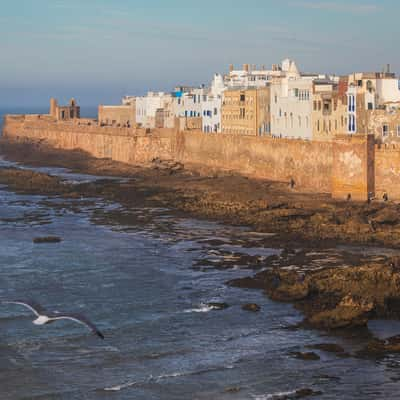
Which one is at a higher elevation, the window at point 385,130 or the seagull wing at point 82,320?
the window at point 385,130

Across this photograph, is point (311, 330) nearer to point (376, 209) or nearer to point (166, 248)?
point (166, 248)

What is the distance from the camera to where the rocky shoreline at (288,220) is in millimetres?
26078

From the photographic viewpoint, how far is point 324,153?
49.2m

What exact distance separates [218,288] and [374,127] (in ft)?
70.0

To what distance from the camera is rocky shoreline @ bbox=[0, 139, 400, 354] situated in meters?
26.1

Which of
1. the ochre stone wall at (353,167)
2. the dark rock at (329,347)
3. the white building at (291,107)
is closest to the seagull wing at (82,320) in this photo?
the dark rock at (329,347)

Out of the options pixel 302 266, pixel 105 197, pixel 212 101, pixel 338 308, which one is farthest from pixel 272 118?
pixel 338 308

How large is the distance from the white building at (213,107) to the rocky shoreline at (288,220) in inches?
199

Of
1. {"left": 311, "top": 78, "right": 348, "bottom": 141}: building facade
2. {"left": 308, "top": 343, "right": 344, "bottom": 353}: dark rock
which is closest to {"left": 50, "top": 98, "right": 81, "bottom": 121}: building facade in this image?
{"left": 311, "top": 78, "right": 348, "bottom": 141}: building facade

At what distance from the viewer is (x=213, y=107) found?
69125 mm

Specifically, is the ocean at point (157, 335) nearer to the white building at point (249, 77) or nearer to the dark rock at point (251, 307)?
the dark rock at point (251, 307)

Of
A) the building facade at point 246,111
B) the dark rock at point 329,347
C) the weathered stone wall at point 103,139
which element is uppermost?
the building facade at point 246,111

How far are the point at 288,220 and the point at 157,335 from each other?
1674 cm

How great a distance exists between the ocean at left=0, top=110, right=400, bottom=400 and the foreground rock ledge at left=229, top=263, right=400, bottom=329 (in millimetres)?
611
